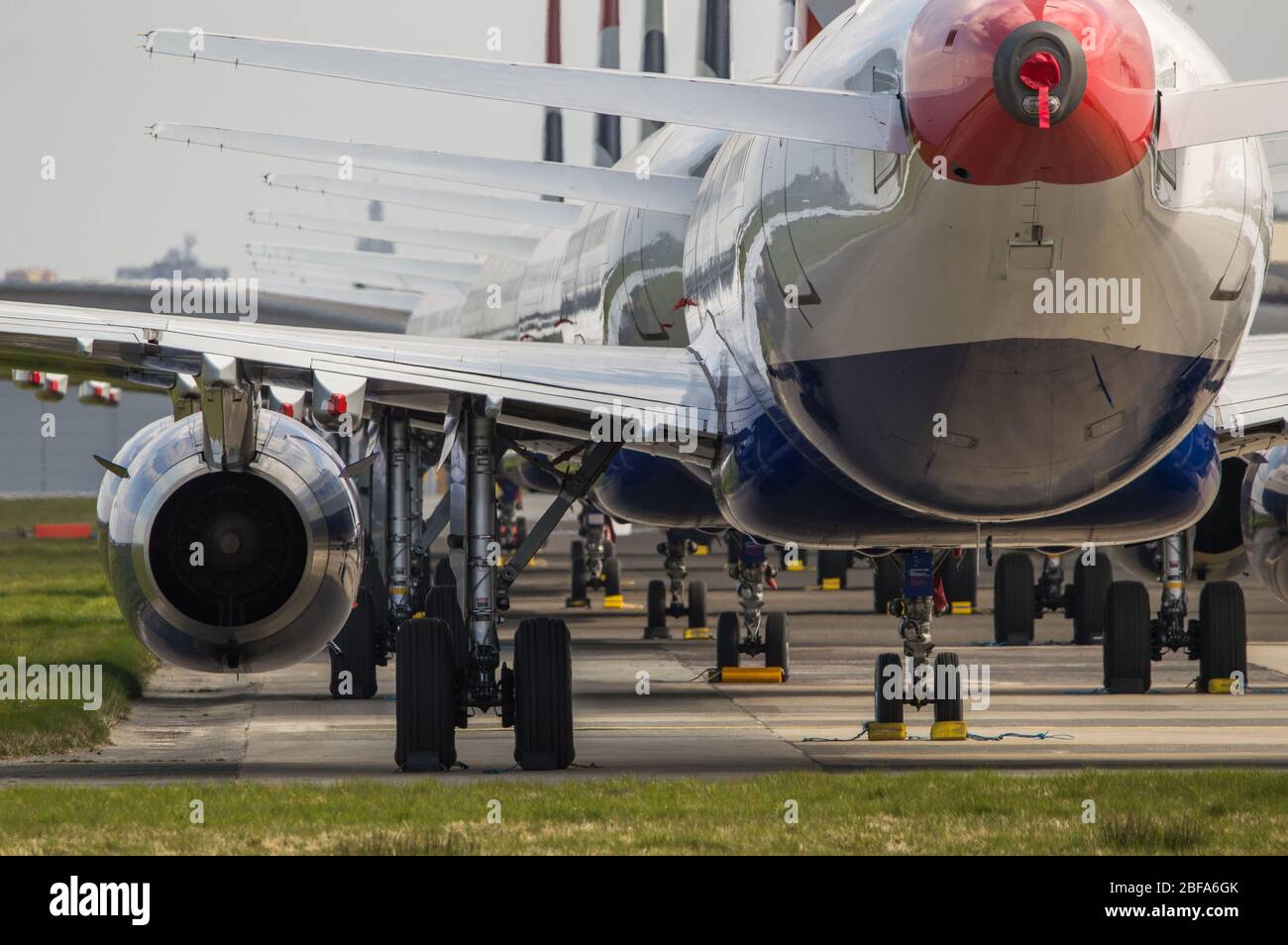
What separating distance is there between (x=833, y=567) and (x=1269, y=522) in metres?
22.6

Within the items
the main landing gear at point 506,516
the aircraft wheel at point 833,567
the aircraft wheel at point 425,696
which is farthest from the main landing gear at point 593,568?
the aircraft wheel at point 425,696

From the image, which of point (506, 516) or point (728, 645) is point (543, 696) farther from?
point (506, 516)

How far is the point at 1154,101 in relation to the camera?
895 centimetres

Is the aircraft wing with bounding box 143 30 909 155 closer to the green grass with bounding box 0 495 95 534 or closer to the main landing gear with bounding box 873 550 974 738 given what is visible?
the main landing gear with bounding box 873 550 974 738

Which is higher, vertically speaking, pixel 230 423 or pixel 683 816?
pixel 230 423

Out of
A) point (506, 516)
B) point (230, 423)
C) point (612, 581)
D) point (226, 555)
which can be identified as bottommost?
point (612, 581)

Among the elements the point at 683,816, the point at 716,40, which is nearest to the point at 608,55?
the point at 716,40

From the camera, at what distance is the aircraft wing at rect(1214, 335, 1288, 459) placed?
521 inches

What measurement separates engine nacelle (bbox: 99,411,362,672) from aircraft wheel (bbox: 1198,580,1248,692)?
8443mm

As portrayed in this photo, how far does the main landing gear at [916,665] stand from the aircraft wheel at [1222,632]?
13.2 ft

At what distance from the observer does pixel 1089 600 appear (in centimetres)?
2500

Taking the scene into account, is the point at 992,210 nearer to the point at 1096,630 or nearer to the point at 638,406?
the point at 638,406

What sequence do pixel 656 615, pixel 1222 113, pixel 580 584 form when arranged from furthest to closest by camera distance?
pixel 580 584 → pixel 656 615 → pixel 1222 113
